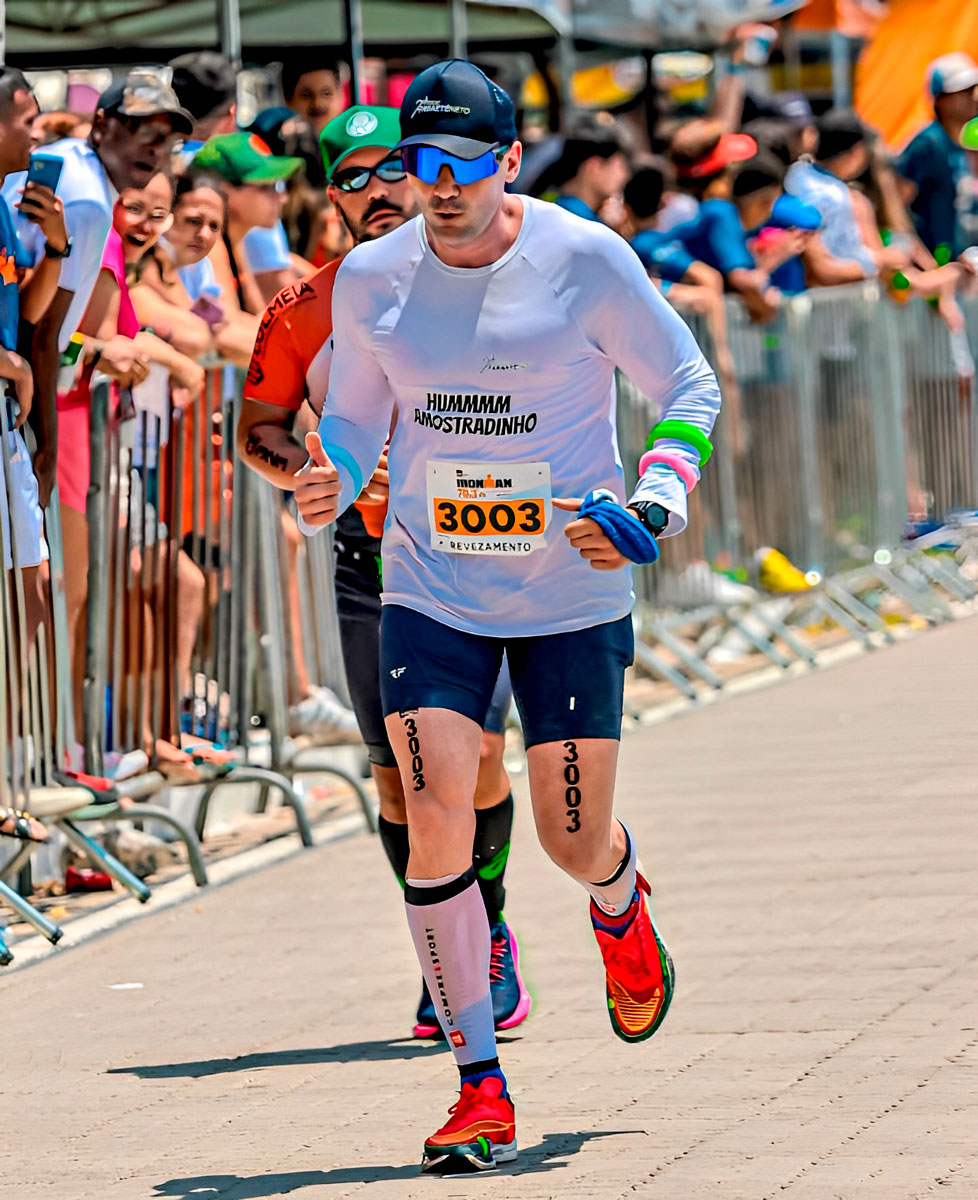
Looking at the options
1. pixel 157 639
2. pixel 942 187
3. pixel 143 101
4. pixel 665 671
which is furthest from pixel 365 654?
pixel 942 187

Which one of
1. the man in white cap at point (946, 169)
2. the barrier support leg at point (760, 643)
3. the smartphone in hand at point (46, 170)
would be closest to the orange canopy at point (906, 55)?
the man in white cap at point (946, 169)

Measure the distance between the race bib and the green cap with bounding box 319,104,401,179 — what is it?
1.48 metres

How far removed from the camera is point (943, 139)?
17172 mm

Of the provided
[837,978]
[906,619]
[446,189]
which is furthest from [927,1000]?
[906,619]

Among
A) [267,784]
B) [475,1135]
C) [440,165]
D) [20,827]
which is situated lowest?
[267,784]

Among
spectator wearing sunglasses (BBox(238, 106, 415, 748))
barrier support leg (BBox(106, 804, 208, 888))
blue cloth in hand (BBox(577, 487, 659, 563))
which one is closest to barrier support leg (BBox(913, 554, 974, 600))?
barrier support leg (BBox(106, 804, 208, 888))

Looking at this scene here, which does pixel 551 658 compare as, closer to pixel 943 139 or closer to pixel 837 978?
pixel 837 978

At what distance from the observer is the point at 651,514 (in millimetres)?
5211

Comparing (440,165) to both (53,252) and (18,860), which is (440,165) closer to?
(53,252)

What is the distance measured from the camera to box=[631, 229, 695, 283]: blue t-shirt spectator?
1323 centimetres

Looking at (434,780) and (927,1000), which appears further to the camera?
(927,1000)

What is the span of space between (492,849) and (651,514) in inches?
63.9

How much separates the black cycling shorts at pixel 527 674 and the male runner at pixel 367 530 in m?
0.87

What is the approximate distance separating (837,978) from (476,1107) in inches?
72.5
